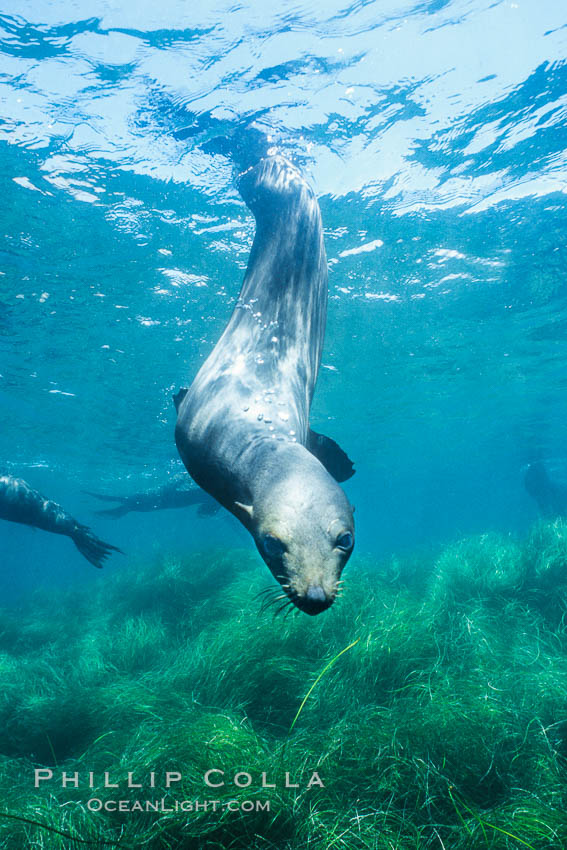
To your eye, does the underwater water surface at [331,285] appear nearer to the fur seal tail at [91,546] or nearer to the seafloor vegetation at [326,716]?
the seafloor vegetation at [326,716]

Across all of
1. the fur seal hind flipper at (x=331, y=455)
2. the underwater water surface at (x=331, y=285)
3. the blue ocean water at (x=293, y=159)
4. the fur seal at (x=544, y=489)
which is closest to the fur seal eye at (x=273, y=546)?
the fur seal hind flipper at (x=331, y=455)

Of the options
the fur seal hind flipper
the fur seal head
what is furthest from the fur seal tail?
the fur seal head

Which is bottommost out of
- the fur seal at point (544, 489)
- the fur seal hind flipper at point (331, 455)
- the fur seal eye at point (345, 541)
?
the fur seal at point (544, 489)

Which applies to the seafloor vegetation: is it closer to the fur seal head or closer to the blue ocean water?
the fur seal head

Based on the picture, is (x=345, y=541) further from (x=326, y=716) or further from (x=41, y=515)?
(x=41, y=515)

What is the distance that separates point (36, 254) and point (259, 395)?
9756 mm

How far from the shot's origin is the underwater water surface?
141 inches

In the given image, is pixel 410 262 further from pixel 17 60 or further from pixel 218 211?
pixel 17 60

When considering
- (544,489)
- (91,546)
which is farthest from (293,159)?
(544,489)

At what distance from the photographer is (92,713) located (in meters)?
5.32

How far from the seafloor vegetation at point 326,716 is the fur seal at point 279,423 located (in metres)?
1.32

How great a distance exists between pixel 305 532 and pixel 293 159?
7550 mm

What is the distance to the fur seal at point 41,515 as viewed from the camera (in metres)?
7.87

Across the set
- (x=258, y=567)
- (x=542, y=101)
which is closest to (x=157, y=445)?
(x=258, y=567)
